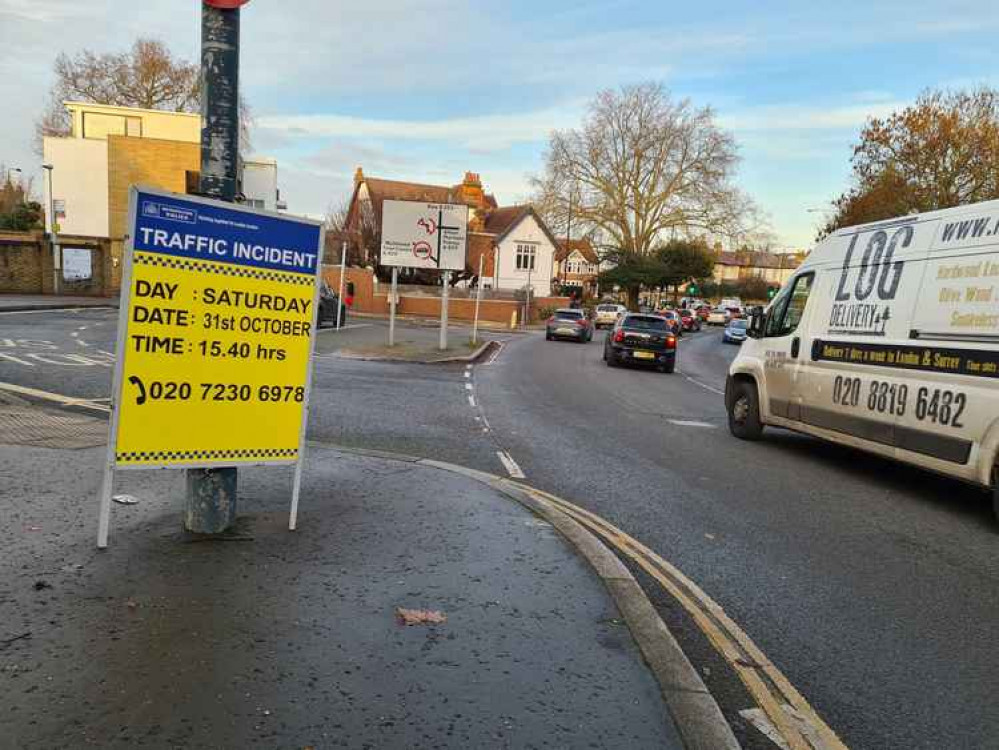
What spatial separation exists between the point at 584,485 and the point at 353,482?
2.23m

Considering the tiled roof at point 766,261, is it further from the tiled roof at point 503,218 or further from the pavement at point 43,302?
the pavement at point 43,302

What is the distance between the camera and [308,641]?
3.64 meters

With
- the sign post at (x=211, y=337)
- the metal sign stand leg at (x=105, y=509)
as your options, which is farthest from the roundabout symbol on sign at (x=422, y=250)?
the metal sign stand leg at (x=105, y=509)

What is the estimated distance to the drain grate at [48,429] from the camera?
23.8 ft

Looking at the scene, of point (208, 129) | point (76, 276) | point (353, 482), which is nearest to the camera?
point (208, 129)

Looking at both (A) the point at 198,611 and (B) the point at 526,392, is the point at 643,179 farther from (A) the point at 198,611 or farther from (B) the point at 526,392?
(A) the point at 198,611

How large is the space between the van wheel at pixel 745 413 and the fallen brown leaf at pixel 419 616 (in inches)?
296

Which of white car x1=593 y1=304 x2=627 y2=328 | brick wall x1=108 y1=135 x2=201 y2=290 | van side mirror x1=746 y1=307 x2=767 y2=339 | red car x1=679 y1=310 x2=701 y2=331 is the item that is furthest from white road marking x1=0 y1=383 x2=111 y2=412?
red car x1=679 y1=310 x2=701 y2=331

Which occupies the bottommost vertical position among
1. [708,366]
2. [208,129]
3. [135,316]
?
[708,366]

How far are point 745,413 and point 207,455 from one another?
316 inches

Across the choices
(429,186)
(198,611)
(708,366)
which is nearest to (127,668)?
(198,611)

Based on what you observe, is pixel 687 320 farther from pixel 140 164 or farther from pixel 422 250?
pixel 140 164

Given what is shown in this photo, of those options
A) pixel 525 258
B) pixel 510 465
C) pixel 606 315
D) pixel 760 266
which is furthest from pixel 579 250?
pixel 510 465

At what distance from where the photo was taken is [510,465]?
26.8 ft
